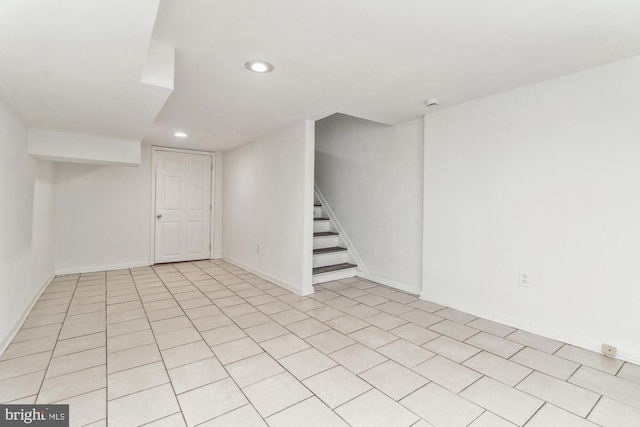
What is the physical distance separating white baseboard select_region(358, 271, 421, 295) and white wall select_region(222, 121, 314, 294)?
103 centimetres

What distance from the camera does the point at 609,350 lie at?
2213 mm

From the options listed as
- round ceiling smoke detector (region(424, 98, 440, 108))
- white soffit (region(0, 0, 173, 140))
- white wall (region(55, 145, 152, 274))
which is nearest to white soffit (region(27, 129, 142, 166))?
white soffit (region(0, 0, 173, 140))

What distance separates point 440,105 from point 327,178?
241 cm

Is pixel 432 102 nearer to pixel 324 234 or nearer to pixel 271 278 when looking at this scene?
pixel 324 234

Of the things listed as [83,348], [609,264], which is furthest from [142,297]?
[609,264]

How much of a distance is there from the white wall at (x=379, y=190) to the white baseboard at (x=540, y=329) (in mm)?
617

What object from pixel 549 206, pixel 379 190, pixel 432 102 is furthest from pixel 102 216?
pixel 549 206

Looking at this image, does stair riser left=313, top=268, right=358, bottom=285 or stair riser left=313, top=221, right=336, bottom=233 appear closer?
stair riser left=313, top=268, right=358, bottom=285

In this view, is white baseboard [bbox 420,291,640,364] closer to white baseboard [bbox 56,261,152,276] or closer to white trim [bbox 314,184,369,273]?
white trim [bbox 314,184,369,273]

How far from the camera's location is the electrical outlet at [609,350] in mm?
2191

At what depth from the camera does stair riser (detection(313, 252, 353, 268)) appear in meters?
4.48

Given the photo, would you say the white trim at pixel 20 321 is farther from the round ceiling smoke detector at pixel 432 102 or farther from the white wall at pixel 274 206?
the round ceiling smoke detector at pixel 432 102

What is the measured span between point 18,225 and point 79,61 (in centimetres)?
192

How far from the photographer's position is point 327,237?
4785mm
